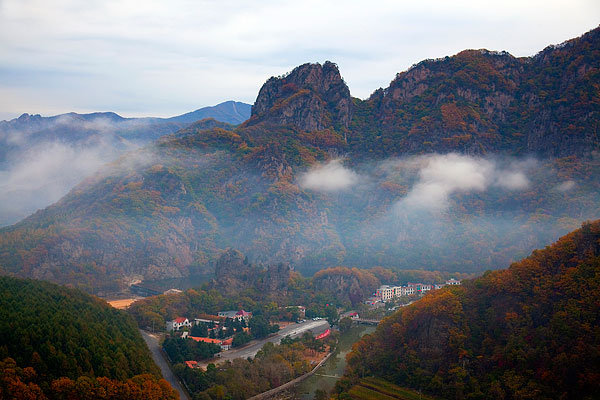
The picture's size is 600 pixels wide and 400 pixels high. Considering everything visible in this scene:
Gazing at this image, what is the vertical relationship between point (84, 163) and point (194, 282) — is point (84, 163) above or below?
above

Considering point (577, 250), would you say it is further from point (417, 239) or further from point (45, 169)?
point (45, 169)

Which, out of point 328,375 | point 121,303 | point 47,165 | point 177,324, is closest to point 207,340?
point 177,324

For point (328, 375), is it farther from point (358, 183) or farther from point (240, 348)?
point (358, 183)

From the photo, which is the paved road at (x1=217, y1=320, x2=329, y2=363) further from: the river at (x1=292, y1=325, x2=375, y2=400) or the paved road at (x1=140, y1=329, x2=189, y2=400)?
the paved road at (x1=140, y1=329, x2=189, y2=400)

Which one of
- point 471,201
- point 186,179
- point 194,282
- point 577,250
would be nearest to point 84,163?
point 186,179

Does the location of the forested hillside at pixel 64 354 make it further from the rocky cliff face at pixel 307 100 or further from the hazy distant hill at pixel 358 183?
the rocky cliff face at pixel 307 100

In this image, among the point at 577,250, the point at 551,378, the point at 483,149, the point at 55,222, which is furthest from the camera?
the point at 483,149
